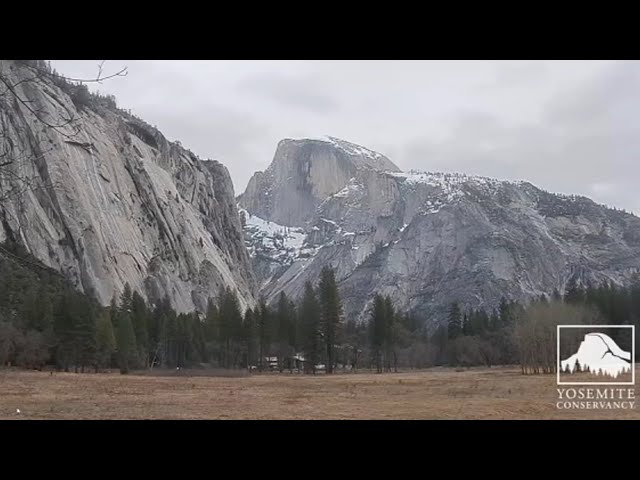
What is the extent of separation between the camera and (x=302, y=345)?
3719 cm

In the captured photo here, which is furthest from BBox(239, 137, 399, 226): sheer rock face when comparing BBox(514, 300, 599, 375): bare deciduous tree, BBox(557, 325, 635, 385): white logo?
BBox(557, 325, 635, 385): white logo

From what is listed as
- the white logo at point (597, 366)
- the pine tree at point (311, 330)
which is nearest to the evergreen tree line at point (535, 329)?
the white logo at point (597, 366)

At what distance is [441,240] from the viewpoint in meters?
114

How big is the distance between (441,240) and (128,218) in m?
66.7

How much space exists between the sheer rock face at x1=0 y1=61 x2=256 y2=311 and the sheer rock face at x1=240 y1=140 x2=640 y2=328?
556 inches

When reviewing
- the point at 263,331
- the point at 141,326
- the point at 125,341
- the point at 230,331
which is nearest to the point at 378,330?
the point at 263,331

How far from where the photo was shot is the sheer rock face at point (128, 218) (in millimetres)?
51844

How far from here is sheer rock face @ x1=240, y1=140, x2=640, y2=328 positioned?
89062mm

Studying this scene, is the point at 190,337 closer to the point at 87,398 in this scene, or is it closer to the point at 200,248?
the point at 87,398

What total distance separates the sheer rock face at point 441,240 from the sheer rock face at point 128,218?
46.3ft

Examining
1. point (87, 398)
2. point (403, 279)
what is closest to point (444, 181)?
point (403, 279)

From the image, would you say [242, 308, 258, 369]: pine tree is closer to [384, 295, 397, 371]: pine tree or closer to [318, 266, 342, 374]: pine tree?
[318, 266, 342, 374]: pine tree
